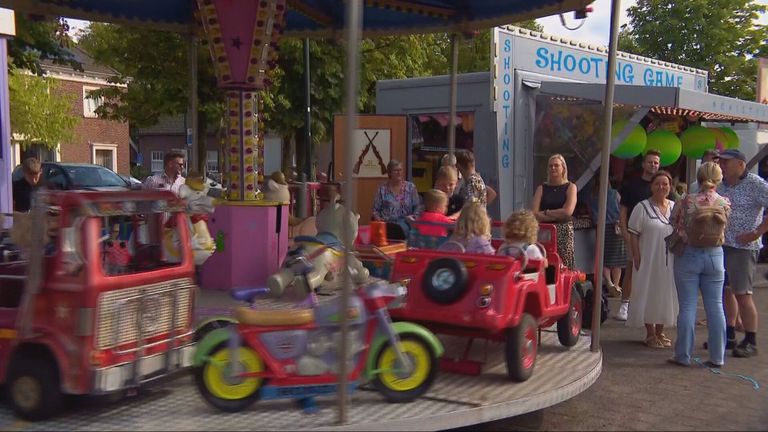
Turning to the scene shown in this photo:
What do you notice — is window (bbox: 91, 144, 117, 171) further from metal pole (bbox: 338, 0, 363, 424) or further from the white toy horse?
metal pole (bbox: 338, 0, 363, 424)

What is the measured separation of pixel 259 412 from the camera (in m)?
4.54

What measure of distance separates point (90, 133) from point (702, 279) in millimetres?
40981

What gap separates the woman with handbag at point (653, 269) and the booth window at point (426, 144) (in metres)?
5.57

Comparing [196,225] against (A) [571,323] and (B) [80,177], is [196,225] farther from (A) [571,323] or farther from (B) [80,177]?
(B) [80,177]

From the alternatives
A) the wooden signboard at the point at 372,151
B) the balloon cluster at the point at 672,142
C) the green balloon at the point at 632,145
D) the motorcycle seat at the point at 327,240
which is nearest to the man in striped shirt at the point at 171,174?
the motorcycle seat at the point at 327,240

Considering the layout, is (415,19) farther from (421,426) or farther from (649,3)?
(649,3)

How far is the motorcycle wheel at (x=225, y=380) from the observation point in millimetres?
4508

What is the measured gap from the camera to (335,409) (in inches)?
181

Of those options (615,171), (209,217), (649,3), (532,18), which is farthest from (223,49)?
(649,3)

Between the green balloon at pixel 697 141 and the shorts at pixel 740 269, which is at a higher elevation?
the green balloon at pixel 697 141

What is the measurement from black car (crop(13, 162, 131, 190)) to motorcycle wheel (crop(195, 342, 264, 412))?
1467 centimetres

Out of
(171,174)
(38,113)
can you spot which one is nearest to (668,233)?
(171,174)

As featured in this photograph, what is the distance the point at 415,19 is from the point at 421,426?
21.3 ft

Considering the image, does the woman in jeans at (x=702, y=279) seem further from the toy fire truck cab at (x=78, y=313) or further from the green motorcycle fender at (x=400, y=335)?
the toy fire truck cab at (x=78, y=313)
